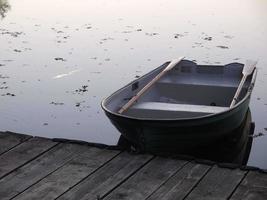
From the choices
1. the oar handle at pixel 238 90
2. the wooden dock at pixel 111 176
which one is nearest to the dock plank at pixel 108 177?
the wooden dock at pixel 111 176

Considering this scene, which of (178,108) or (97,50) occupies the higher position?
(178,108)

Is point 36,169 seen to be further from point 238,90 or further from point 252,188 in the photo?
point 238,90

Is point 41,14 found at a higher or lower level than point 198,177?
lower

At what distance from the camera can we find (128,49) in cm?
1062

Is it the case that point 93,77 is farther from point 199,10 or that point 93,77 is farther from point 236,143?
point 199,10

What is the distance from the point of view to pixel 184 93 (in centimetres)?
634

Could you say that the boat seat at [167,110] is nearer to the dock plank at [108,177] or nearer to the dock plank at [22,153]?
the dock plank at [108,177]

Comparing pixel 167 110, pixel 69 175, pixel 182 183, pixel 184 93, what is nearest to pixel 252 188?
pixel 182 183

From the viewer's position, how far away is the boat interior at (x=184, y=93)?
16.8 ft

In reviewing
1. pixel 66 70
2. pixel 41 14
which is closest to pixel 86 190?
pixel 66 70

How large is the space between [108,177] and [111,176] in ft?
0.10

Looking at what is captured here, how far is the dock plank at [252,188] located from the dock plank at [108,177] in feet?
2.78

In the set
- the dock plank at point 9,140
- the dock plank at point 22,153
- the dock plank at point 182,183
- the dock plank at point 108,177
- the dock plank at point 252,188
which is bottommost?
the dock plank at point 9,140

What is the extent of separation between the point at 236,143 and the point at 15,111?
328cm
